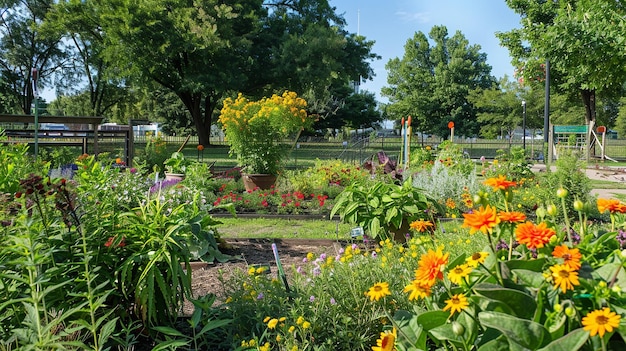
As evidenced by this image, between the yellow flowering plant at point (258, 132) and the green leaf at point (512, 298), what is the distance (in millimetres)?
7721

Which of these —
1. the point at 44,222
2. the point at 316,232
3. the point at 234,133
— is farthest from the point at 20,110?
the point at 44,222

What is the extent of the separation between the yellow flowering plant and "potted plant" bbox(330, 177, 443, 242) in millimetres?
4896

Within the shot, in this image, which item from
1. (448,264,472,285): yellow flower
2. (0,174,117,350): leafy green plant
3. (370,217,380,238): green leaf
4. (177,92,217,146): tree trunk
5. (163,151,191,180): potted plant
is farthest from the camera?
(177,92,217,146): tree trunk

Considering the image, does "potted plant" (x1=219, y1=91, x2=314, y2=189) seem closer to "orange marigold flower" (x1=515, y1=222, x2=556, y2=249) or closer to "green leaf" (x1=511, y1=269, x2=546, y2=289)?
"green leaf" (x1=511, y1=269, x2=546, y2=289)

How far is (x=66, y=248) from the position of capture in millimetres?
2193

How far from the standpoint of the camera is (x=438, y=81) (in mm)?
44500

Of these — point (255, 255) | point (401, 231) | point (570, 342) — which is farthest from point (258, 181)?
point (570, 342)

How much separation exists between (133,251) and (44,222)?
0.41 metres

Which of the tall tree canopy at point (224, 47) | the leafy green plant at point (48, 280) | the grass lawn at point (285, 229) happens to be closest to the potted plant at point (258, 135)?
the grass lawn at point (285, 229)

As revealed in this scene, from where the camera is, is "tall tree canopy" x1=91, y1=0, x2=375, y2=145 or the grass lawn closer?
the grass lawn

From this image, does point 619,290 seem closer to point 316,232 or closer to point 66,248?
point 66,248

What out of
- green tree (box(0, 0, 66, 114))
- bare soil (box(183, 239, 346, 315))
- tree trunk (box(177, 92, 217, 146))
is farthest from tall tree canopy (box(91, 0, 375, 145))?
bare soil (box(183, 239, 346, 315))

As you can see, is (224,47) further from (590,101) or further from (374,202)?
(374,202)

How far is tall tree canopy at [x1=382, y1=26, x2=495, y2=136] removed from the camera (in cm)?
4338
